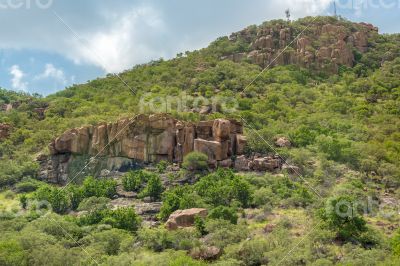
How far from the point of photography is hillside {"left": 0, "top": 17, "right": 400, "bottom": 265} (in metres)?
32.4

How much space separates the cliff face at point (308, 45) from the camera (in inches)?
3359

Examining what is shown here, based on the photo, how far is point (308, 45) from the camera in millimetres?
87250

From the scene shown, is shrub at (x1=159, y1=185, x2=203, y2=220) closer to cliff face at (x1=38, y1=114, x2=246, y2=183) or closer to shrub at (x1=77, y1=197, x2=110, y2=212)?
shrub at (x1=77, y1=197, x2=110, y2=212)

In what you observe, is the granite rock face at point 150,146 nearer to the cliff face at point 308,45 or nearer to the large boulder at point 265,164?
the large boulder at point 265,164

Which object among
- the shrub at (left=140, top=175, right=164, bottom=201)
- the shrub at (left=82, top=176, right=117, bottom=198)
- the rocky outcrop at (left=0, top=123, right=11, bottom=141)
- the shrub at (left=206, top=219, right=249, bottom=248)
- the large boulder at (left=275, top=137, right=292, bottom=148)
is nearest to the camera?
the shrub at (left=206, top=219, right=249, bottom=248)

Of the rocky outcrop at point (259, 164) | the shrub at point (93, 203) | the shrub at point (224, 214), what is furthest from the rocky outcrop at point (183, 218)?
the rocky outcrop at point (259, 164)

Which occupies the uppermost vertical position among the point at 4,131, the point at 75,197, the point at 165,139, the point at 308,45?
the point at 308,45

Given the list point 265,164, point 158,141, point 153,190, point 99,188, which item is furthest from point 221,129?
point 99,188

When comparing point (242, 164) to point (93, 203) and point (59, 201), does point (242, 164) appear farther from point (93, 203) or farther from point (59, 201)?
point (59, 201)

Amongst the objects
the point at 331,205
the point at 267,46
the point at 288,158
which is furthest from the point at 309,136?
the point at 267,46

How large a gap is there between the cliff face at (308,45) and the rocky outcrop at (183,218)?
51283 millimetres

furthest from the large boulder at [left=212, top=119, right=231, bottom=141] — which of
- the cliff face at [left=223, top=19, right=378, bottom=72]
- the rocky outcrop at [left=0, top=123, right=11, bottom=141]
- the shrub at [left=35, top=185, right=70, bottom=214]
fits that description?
the cliff face at [left=223, top=19, right=378, bottom=72]

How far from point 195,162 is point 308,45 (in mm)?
45830

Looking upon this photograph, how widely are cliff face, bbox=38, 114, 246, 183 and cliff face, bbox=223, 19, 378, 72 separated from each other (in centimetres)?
3658
